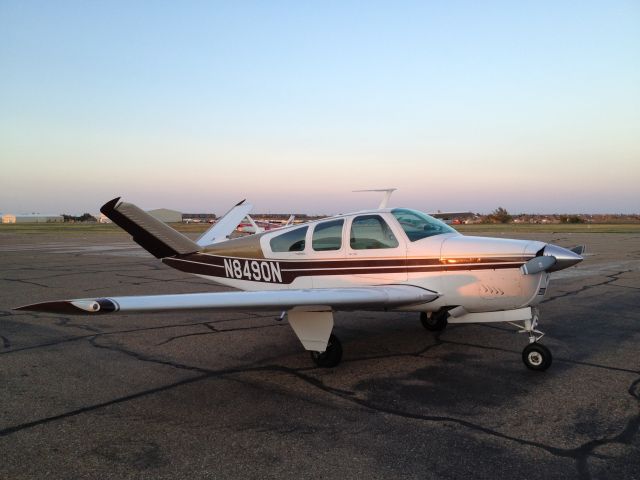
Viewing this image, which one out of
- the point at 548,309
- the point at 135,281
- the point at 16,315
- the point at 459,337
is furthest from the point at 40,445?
the point at 135,281

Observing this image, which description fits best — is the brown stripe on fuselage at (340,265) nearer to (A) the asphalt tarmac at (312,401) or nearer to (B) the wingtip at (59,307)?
(A) the asphalt tarmac at (312,401)

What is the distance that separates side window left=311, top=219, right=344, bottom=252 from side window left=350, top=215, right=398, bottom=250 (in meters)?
0.22

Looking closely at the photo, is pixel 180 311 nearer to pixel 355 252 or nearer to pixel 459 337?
pixel 355 252

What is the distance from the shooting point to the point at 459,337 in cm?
771

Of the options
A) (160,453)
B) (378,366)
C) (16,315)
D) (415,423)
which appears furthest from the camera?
(16,315)

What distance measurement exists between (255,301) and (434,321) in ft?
13.0

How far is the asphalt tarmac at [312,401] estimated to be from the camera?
367 centimetres

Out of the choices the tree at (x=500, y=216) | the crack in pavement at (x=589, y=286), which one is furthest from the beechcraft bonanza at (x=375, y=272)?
the tree at (x=500, y=216)

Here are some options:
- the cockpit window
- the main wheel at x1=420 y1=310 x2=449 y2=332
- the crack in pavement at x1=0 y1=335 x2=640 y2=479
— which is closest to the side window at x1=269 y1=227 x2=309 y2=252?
the cockpit window

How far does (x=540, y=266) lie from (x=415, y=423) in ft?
8.32

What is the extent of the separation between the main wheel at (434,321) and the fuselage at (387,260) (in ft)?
5.24

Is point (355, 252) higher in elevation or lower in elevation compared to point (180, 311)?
higher

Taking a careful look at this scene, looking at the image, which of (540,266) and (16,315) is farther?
(16,315)

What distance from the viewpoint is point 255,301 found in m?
5.11
